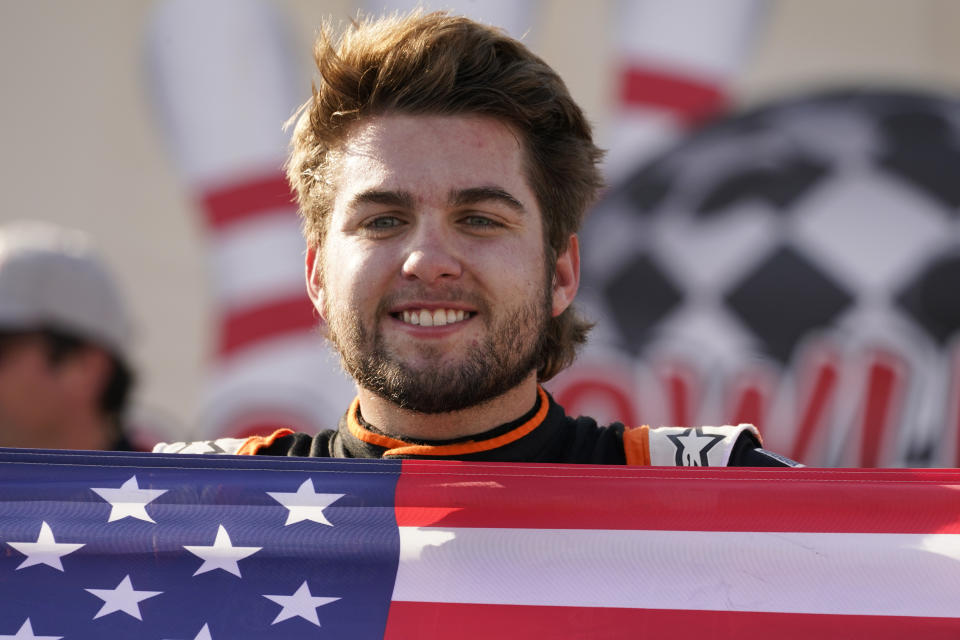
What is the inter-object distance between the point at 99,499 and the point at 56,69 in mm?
2407

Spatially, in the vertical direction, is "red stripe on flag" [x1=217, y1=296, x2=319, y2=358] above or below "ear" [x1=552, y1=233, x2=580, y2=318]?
above

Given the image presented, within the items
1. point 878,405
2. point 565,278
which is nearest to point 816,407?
point 878,405

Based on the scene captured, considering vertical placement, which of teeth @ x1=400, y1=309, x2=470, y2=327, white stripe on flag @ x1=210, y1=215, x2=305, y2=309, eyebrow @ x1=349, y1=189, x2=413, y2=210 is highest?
white stripe on flag @ x1=210, y1=215, x2=305, y2=309

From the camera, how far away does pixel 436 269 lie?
1285 millimetres

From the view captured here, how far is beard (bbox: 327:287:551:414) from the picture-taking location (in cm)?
132

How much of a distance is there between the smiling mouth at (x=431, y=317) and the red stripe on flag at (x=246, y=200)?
6.39ft

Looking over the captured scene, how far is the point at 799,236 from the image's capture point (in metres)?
3.00

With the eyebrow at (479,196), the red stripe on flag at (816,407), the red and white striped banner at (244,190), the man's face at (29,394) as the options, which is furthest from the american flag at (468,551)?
the red and white striped banner at (244,190)

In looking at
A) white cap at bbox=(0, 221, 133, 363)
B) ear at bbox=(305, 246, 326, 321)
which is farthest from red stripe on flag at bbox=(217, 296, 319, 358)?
ear at bbox=(305, 246, 326, 321)

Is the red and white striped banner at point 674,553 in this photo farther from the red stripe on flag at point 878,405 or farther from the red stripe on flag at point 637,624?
the red stripe on flag at point 878,405

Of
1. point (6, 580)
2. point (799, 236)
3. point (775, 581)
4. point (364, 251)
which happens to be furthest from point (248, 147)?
point (775, 581)

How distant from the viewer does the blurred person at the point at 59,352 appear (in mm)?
2309

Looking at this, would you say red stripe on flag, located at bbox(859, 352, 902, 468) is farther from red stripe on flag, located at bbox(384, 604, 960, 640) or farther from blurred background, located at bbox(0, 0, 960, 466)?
red stripe on flag, located at bbox(384, 604, 960, 640)

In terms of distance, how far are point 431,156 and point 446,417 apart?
345mm
